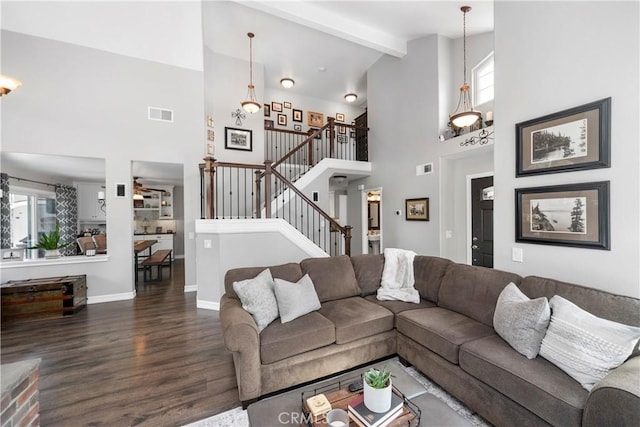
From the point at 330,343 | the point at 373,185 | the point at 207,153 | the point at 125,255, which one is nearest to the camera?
the point at 330,343

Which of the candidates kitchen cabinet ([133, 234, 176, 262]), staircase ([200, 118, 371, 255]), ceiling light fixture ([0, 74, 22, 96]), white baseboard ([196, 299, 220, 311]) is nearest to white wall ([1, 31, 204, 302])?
staircase ([200, 118, 371, 255])

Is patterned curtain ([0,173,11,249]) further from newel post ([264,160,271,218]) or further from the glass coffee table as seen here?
the glass coffee table

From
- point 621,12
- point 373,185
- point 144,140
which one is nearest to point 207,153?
point 144,140

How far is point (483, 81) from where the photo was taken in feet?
15.8

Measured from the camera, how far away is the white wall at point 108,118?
429 cm

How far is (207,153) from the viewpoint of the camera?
5.75 meters

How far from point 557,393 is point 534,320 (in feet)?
1.51

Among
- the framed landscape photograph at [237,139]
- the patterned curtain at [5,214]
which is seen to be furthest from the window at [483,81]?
the patterned curtain at [5,214]

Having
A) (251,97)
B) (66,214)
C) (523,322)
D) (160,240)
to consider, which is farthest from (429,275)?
(66,214)

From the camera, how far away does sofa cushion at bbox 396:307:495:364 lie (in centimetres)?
211

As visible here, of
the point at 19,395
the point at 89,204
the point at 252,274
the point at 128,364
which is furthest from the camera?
the point at 89,204

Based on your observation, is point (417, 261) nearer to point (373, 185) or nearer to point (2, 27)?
point (373, 185)

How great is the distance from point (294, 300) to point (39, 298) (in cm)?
415

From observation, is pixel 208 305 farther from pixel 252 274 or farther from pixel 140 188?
pixel 140 188
